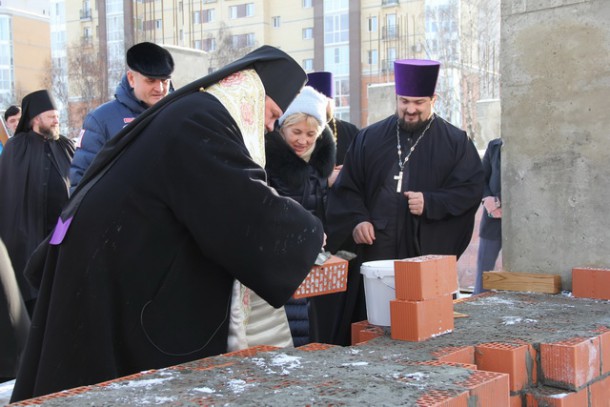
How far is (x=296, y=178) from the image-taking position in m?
4.57

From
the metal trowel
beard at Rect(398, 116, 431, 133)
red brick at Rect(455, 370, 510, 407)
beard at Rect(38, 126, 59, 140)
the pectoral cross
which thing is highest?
beard at Rect(38, 126, 59, 140)

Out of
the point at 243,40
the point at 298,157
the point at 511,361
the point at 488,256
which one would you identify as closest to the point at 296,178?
the point at 298,157

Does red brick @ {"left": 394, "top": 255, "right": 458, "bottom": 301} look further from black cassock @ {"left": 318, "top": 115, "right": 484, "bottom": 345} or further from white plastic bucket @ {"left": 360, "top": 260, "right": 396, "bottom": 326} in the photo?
black cassock @ {"left": 318, "top": 115, "right": 484, "bottom": 345}

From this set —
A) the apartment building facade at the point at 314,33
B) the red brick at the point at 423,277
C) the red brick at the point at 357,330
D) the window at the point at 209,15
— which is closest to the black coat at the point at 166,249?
the red brick at the point at 423,277

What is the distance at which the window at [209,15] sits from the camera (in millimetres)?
48875

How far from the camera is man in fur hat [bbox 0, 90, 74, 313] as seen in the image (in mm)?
6664

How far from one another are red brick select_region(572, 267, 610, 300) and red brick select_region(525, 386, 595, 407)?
3.90ft

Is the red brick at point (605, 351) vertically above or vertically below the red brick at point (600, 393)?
above

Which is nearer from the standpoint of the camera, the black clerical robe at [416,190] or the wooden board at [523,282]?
the wooden board at [523,282]

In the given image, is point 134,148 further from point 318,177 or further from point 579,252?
point 579,252

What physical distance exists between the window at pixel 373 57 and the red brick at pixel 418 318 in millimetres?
39755

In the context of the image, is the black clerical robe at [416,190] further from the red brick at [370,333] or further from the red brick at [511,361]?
the red brick at [511,361]

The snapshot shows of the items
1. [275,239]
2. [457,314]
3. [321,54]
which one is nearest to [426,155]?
[457,314]

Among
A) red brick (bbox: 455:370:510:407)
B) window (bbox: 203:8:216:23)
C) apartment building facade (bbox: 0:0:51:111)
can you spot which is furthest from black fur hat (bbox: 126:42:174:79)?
window (bbox: 203:8:216:23)
